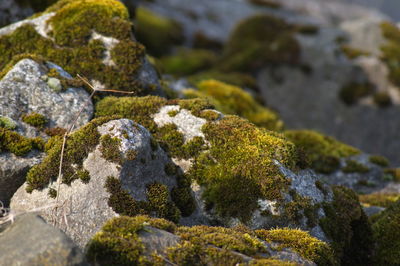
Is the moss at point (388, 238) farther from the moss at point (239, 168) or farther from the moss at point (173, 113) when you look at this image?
the moss at point (173, 113)

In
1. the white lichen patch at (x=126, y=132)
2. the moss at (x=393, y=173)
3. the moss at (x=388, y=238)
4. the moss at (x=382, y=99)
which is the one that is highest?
the white lichen patch at (x=126, y=132)

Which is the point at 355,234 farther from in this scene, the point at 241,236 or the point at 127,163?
the point at 127,163

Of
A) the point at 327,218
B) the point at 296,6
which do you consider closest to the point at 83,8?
the point at 327,218

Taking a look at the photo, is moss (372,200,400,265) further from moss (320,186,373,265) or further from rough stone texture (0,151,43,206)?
rough stone texture (0,151,43,206)

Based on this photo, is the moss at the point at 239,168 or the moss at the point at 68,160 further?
the moss at the point at 239,168

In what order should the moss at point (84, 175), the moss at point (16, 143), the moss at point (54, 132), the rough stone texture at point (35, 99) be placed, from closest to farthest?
the moss at point (84, 175) < the moss at point (16, 143) < the moss at point (54, 132) < the rough stone texture at point (35, 99)

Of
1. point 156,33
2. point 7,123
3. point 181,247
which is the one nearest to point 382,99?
point 156,33

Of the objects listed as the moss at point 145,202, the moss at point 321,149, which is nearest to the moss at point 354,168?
the moss at point 321,149

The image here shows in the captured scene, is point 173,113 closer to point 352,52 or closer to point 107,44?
point 107,44
